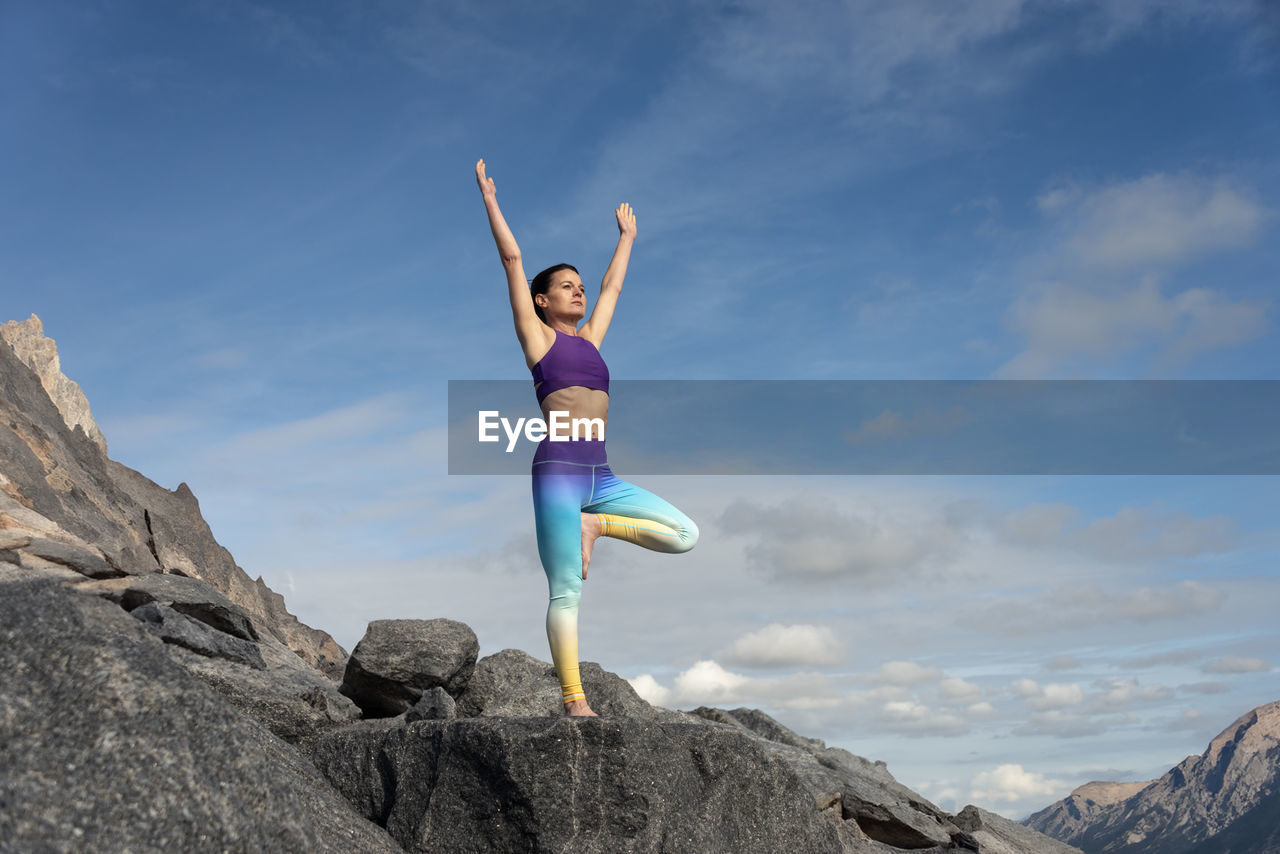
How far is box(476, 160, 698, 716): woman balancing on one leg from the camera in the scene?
28.5 ft

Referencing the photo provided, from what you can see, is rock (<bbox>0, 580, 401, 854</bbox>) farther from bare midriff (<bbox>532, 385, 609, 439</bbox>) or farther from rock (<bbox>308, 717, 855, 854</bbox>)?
bare midriff (<bbox>532, 385, 609, 439</bbox>)

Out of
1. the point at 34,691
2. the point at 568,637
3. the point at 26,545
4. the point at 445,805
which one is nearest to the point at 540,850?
the point at 445,805

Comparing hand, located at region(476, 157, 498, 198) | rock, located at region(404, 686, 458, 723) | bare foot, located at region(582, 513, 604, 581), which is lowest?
rock, located at region(404, 686, 458, 723)

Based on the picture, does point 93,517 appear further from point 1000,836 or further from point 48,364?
point 48,364

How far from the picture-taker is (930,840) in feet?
47.1

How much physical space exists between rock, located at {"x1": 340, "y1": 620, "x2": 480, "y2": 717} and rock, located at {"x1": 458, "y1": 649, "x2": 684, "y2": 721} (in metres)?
0.87

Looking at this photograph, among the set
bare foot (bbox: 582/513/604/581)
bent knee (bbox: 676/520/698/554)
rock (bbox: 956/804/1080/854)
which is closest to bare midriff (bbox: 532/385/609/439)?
bare foot (bbox: 582/513/604/581)

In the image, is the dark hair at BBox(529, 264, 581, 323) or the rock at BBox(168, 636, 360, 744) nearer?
the rock at BBox(168, 636, 360, 744)

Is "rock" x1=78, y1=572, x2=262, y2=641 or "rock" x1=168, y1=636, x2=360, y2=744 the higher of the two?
"rock" x1=78, y1=572, x2=262, y2=641

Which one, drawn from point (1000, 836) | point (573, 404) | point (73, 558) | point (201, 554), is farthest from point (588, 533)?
point (201, 554)

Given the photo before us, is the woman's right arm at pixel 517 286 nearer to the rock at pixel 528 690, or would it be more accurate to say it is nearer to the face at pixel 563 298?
the face at pixel 563 298

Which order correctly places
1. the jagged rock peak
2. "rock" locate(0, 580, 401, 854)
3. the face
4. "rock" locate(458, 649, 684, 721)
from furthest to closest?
1. the jagged rock peak
2. "rock" locate(458, 649, 684, 721)
3. the face
4. "rock" locate(0, 580, 401, 854)

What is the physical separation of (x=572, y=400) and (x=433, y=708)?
4.40m

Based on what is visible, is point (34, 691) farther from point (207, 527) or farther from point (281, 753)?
point (207, 527)
